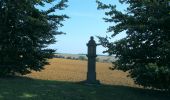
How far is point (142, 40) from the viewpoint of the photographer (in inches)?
623

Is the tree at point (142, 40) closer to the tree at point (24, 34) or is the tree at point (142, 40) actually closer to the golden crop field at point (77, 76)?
the tree at point (24, 34)

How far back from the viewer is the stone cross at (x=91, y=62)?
16.8 metres

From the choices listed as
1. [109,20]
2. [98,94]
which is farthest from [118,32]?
[98,94]

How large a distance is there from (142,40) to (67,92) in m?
3.66

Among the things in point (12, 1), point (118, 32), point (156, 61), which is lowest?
point (156, 61)

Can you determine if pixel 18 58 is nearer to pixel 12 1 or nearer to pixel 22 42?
pixel 22 42

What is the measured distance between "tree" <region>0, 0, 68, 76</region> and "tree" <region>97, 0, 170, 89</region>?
2770mm

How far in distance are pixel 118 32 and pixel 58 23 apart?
3211mm

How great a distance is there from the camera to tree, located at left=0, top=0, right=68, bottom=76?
56.5 feet

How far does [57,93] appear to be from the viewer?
1370 centimetres

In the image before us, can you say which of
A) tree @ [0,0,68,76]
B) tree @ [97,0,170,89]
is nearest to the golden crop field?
tree @ [0,0,68,76]

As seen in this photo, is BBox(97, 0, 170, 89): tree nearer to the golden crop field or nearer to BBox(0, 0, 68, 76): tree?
BBox(0, 0, 68, 76): tree

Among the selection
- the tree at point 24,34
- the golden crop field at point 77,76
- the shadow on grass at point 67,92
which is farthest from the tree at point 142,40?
the golden crop field at point 77,76

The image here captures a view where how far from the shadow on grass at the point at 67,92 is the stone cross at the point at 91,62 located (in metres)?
0.77
